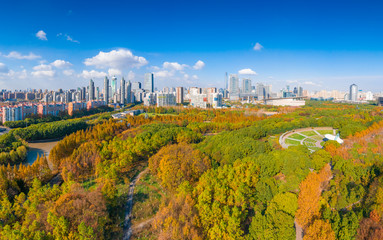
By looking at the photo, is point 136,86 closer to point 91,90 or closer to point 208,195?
point 91,90

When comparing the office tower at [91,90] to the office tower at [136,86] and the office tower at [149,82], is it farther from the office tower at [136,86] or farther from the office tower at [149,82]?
the office tower at [149,82]

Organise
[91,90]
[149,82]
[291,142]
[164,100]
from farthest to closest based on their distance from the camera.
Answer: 1. [149,82]
2. [91,90]
3. [164,100]
4. [291,142]

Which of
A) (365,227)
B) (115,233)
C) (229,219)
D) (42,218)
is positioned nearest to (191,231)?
(229,219)

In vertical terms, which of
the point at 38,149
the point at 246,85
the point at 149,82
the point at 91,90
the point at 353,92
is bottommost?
the point at 38,149

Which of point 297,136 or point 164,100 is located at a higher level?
point 164,100

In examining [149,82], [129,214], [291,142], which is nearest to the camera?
[129,214]

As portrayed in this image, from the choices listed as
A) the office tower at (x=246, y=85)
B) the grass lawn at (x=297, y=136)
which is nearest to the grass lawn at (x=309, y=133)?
the grass lawn at (x=297, y=136)

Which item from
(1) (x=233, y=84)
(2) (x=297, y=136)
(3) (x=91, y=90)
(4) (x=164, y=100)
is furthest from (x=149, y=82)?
(2) (x=297, y=136)

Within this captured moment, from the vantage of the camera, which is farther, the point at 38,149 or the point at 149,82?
the point at 149,82

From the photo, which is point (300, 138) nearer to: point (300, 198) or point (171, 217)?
point (300, 198)
